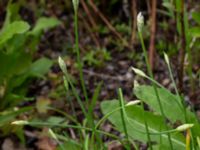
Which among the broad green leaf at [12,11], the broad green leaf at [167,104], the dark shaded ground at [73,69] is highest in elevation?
the broad green leaf at [12,11]

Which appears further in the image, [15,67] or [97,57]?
[97,57]

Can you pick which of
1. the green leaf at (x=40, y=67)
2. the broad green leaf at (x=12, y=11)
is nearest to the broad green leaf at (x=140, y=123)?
the green leaf at (x=40, y=67)

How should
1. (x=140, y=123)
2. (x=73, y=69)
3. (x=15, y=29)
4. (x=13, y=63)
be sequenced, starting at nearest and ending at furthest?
(x=140, y=123), (x=15, y=29), (x=13, y=63), (x=73, y=69)

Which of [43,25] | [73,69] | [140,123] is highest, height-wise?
[43,25]

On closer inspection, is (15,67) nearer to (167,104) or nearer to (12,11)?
(12,11)

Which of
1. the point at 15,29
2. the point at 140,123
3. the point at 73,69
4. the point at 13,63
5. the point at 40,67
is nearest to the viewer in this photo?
the point at 140,123

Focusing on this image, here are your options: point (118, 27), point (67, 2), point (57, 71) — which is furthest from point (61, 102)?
point (67, 2)

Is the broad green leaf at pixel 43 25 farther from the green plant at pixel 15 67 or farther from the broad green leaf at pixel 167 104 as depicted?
the broad green leaf at pixel 167 104

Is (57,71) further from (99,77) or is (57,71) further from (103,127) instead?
(103,127)

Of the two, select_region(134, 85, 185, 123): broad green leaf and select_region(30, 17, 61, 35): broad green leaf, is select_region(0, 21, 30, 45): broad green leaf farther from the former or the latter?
select_region(134, 85, 185, 123): broad green leaf

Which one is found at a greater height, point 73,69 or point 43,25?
point 43,25

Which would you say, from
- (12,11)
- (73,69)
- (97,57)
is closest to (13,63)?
(12,11)

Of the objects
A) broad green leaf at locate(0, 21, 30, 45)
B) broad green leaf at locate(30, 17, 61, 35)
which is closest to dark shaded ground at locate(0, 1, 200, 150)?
broad green leaf at locate(30, 17, 61, 35)
